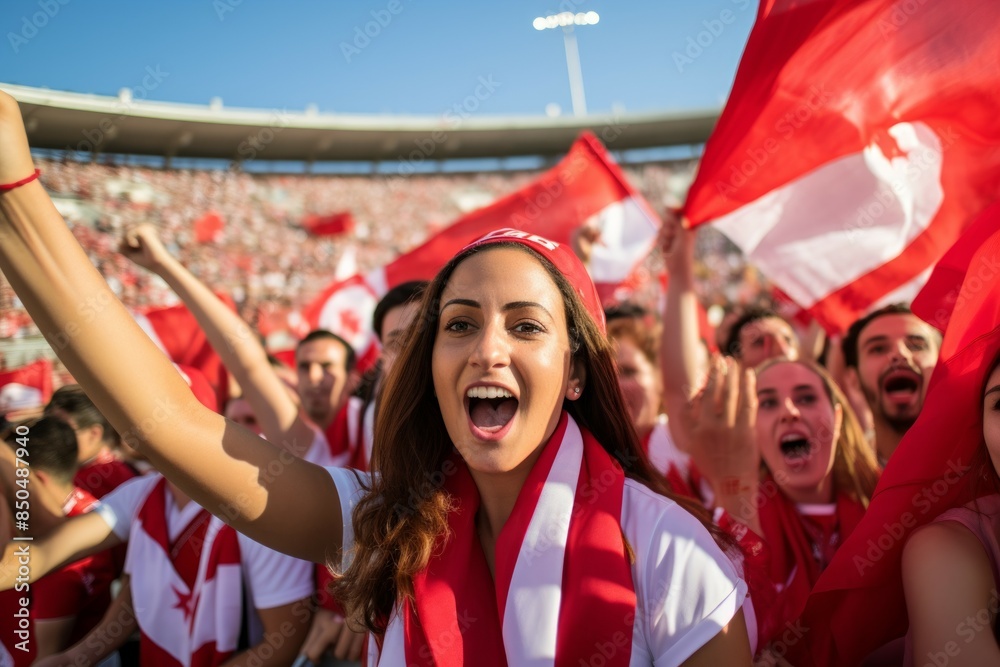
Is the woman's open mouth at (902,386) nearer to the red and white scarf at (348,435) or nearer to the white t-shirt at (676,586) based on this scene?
the white t-shirt at (676,586)

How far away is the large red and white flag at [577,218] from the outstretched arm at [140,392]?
369 cm

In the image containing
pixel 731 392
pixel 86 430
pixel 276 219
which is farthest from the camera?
pixel 276 219

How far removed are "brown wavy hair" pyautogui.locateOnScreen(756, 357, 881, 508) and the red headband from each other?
4.92 ft

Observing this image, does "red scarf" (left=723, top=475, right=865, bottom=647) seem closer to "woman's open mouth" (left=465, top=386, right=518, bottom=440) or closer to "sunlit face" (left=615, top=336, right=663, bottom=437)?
"woman's open mouth" (left=465, top=386, right=518, bottom=440)

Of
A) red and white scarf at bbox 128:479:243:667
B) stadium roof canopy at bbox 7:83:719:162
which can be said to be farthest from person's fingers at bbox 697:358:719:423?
stadium roof canopy at bbox 7:83:719:162

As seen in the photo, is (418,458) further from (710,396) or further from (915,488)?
(915,488)

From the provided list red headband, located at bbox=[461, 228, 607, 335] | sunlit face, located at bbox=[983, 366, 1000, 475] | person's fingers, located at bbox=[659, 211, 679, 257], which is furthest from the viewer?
person's fingers, located at bbox=[659, 211, 679, 257]

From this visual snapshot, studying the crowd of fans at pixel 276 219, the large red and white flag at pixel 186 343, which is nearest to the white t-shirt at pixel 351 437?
the large red and white flag at pixel 186 343

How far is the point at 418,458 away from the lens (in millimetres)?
1938

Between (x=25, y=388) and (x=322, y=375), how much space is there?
257 centimetres

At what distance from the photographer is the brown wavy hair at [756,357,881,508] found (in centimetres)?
289

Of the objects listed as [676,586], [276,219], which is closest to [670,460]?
[676,586]

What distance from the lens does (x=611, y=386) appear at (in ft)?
6.50

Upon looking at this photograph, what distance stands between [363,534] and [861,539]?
4.24 feet
